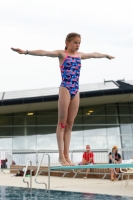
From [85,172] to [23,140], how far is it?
11.9 metres

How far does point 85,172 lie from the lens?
55.0ft

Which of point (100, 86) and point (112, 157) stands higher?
point (100, 86)

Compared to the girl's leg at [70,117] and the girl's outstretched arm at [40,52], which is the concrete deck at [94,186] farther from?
the girl's outstretched arm at [40,52]

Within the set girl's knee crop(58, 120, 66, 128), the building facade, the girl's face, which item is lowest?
girl's knee crop(58, 120, 66, 128)

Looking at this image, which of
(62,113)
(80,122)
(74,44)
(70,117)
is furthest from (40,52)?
(80,122)

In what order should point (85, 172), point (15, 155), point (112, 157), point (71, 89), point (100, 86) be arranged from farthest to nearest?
point (100, 86)
point (15, 155)
point (85, 172)
point (112, 157)
point (71, 89)

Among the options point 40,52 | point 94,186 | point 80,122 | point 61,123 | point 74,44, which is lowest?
point 94,186

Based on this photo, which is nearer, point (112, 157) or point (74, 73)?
point (74, 73)

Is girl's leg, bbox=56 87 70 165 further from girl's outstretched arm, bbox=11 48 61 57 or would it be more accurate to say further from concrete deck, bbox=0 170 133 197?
concrete deck, bbox=0 170 133 197

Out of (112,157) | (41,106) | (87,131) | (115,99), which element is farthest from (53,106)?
(112,157)

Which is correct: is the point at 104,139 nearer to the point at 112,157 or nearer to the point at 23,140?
the point at 23,140

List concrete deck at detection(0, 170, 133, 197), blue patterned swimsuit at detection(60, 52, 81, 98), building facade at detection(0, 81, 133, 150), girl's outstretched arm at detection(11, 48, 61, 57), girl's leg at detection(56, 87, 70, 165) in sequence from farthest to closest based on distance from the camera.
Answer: building facade at detection(0, 81, 133, 150) < concrete deck at detection(0, 170, 133, 197) < blue patterned swimsuit at detection(60, 52, 81, 98) < girl's leg at detection(56, 87, 70, 165) < girl's outstretched arm at detection(11, 48, 61, 57)

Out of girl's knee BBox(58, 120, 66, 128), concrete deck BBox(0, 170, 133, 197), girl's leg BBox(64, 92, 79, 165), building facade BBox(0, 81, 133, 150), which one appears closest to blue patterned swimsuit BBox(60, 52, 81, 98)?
girl's leg BBox(64, 92, 79, 165)

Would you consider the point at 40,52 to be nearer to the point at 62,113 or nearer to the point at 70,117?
the point at 62,113
